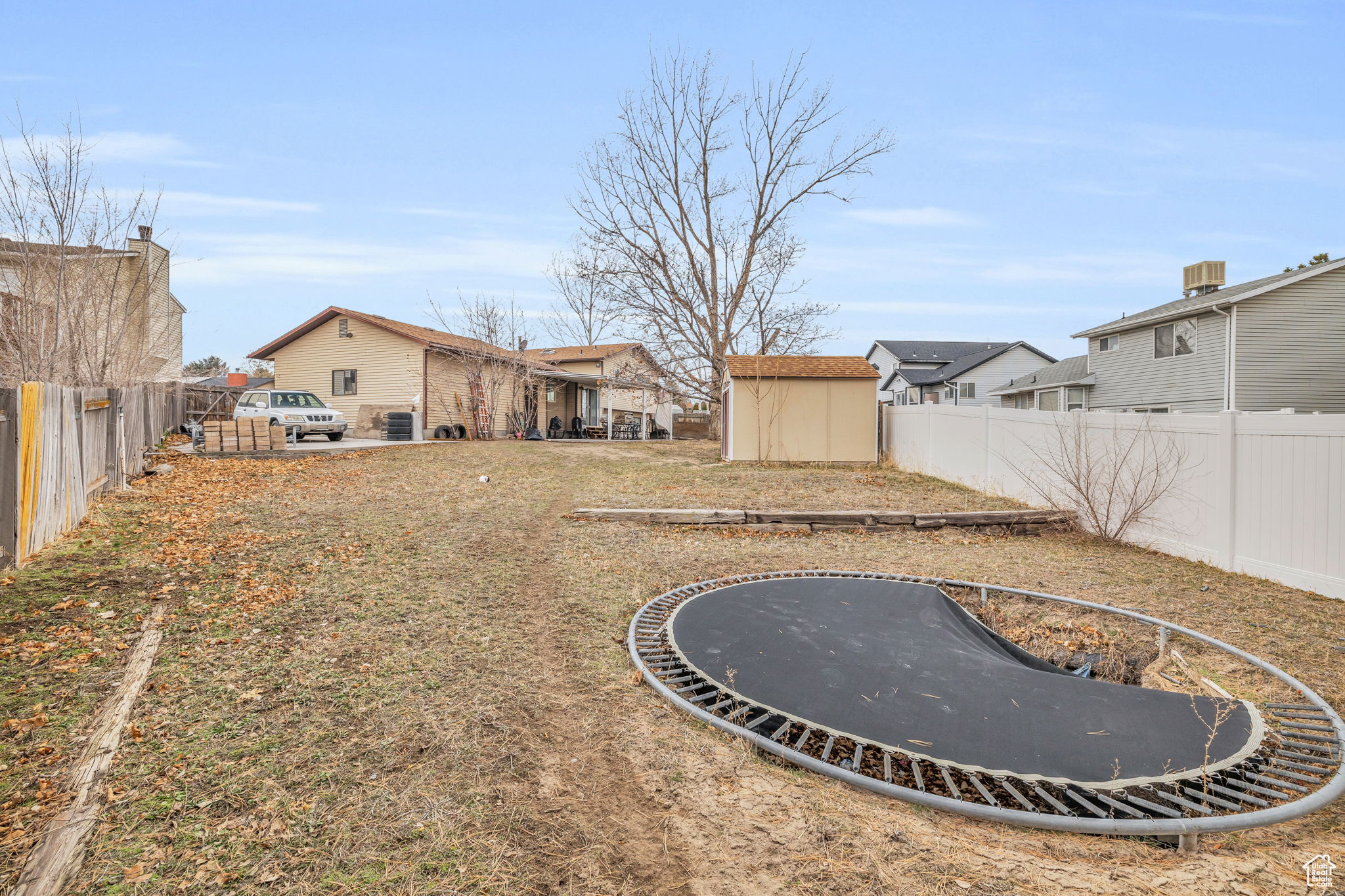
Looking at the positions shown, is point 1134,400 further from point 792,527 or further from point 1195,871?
point 1195,871

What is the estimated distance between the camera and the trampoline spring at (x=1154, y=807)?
7.27 ft

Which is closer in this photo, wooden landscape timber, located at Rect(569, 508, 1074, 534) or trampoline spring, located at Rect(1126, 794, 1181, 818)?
trampoline spring, located at Rect(1126, 794, 1181, 818)

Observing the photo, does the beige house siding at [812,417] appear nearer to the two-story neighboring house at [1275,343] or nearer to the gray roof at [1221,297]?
the two-story neighboring house at [1275,343]

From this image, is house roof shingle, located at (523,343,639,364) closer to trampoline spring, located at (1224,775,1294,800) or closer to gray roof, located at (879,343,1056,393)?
gray roof, located at (879,343,1056,393)

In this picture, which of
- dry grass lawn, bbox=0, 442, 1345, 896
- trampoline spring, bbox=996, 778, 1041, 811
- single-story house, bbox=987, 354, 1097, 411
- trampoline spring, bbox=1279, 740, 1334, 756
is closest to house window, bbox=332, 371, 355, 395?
dry grass lawn, bbox=0, 442, 1345, 896

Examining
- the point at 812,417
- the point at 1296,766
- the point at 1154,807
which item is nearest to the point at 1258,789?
the point at 1296,766

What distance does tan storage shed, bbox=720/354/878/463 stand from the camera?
14969 mm

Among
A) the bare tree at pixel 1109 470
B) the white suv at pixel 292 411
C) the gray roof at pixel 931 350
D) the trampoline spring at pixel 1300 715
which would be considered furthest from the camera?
the gray roof at pixel 931 350

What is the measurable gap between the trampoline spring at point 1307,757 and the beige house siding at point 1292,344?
687 inches

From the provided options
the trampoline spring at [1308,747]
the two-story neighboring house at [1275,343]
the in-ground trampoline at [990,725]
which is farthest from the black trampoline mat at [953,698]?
the two-story neighboring house at [1275,343]

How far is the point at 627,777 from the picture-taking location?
8.16 ft

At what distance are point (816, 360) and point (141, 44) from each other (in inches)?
534

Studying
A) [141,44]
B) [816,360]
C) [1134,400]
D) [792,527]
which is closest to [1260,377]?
[1134,400]

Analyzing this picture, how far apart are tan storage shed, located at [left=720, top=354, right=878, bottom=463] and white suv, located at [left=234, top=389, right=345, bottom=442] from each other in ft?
39.1
